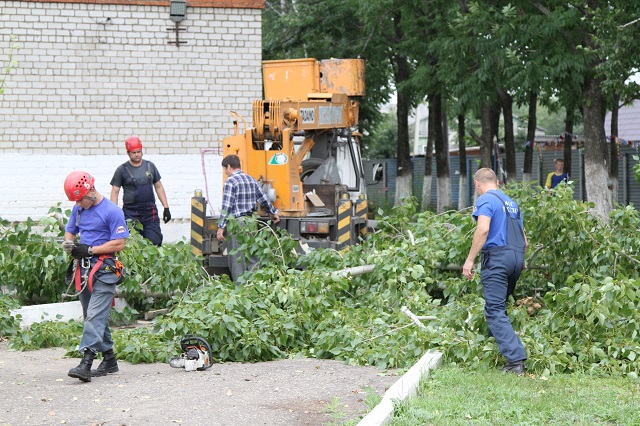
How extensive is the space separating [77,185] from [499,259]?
3.38 meters

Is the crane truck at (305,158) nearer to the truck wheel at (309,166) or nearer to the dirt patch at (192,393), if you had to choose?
the truck wheel at (309,166)

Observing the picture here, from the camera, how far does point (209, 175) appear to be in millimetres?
21141

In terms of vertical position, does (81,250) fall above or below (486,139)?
below

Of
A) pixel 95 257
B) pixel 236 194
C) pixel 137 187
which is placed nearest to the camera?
pixel 95 257

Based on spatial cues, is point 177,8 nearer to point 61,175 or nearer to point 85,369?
point 61,175

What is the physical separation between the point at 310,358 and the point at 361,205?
20.2 ft

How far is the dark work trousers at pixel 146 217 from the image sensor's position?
13406mm

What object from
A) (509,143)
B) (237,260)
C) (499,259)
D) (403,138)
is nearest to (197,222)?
(237,260)

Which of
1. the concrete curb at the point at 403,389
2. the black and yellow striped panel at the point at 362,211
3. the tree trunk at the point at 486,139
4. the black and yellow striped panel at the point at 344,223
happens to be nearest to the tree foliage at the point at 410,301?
the concrete curb at the point at 403,389

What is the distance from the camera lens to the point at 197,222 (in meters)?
14.4

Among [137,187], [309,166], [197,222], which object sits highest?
[309,166]

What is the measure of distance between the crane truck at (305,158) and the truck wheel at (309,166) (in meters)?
0.01

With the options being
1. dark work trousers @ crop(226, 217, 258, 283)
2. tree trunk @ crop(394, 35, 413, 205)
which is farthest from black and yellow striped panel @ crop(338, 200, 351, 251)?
tree trunk @ crop(394, 35, 413, 205)

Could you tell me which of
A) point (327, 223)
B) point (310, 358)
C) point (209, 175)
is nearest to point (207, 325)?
point (310, 358)
